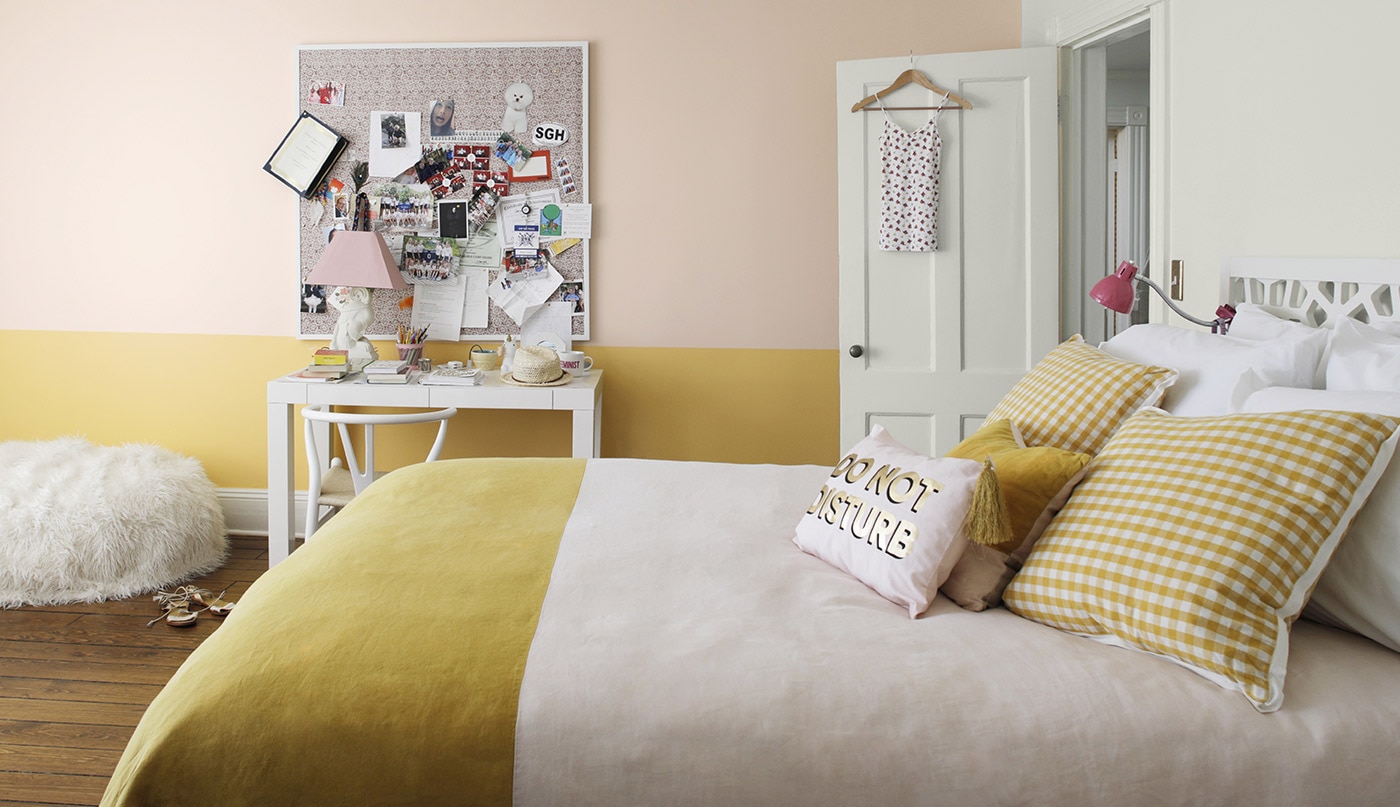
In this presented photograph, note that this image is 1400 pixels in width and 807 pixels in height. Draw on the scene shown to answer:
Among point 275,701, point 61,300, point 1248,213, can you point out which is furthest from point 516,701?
point 61,300

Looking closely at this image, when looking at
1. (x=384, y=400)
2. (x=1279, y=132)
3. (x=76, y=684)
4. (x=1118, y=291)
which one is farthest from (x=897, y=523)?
(x=384, y=400)

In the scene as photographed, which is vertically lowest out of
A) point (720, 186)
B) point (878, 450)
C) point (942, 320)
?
point (878, 450)

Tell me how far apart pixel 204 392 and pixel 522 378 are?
139 cm

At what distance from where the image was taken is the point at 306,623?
4.74 ft

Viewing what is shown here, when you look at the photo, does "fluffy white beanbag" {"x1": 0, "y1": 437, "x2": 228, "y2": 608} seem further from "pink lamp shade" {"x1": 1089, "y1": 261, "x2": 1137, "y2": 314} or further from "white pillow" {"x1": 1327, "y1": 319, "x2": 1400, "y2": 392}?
"white pillow" {"x1": 1327, "y1": 319, "x2": 1400, "y2": 392}

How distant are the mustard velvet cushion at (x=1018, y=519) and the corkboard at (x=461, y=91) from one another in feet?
7.98

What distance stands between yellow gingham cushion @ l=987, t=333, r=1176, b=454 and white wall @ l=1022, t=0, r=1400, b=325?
1.92 feet

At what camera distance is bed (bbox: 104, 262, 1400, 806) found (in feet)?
4.02

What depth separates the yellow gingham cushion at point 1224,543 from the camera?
51.7 inches

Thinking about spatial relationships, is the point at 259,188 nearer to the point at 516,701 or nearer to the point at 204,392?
the point at 204,392

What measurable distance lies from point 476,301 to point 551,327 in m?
0.30

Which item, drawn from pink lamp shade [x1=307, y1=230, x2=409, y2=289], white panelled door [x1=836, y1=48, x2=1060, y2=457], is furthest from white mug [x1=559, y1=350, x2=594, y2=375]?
white panelled door [x1=836, y1=48, x2=1060, y2=457]

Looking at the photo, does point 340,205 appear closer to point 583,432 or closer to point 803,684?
point 583,432

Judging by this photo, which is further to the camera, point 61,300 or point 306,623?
point 61,300
